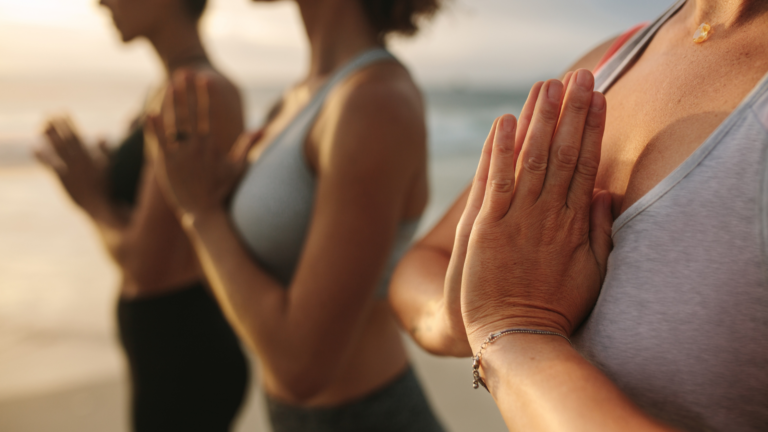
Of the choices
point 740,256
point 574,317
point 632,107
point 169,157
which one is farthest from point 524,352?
point 169,157

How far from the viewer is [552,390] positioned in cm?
57

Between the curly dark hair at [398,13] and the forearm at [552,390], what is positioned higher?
the curly dark hair at [398,13]

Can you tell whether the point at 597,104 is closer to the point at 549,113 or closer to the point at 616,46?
the point at 549,113

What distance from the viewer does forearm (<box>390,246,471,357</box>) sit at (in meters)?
0.88

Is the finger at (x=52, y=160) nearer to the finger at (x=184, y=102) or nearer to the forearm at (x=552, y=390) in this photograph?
the finger at (x=184, y=102)

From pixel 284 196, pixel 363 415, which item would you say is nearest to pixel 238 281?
pixel 284 196

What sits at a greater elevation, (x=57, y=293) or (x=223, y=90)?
(x=223, y=90)

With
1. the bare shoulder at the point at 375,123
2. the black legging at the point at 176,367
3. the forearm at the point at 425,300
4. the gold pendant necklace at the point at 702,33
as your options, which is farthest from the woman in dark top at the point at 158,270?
the gold pendant necklace at the point at 702,33

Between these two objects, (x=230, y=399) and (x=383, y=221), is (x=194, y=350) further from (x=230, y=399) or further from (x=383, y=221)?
(x=383, y=221)

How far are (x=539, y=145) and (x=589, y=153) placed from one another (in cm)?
7

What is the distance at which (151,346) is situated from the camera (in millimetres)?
1918

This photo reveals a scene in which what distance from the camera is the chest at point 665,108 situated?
624mm

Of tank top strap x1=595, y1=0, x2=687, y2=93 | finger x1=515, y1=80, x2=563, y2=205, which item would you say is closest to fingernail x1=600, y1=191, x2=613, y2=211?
finger x1=515, y1=80, x2=563, y2=205

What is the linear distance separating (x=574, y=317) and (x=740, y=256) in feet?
0.70
